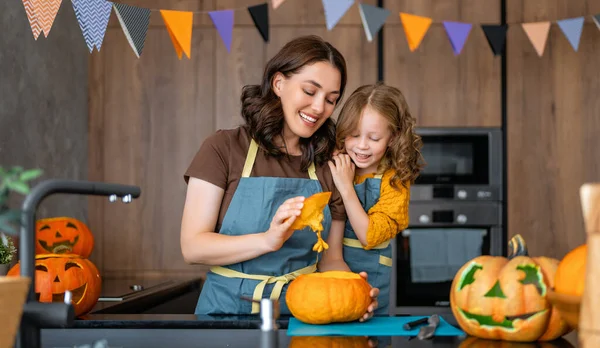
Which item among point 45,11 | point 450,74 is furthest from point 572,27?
point 45,11

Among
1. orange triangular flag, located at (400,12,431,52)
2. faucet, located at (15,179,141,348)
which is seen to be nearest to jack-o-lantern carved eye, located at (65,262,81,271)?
faucet, located at (15,179,141,348)

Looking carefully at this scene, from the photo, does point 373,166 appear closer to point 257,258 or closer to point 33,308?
point 257,258

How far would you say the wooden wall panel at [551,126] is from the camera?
346cm

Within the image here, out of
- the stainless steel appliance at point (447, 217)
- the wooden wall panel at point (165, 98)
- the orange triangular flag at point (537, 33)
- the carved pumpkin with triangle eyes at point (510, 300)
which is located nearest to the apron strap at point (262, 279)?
the carved pumpkin with triangle eyes at point (510, 300)

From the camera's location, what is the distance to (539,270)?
1.06 m

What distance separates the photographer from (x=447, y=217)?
11.1 ft

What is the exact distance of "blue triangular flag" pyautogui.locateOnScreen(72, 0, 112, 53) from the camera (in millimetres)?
2402

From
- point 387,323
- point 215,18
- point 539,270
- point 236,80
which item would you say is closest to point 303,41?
point 387,323

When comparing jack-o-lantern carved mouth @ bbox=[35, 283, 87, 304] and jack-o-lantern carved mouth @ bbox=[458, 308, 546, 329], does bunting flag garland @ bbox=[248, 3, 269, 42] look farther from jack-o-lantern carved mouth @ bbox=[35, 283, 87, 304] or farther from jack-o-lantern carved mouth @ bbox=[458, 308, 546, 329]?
jack-o-lantern carved mouth @ bbox=[458, 308, 546, 329]

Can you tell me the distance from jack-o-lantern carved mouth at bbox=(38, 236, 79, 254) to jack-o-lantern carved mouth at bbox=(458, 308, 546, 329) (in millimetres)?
1682

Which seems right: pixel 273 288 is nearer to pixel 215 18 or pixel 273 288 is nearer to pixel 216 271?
pixel 216 271

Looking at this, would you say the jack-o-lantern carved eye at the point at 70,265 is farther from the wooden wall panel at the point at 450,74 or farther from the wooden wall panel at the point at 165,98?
the wooden wall panel at the point at 450,74

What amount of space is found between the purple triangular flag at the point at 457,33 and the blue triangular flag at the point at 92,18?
162cm

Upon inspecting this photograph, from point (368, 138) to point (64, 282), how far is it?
0.88 meters
